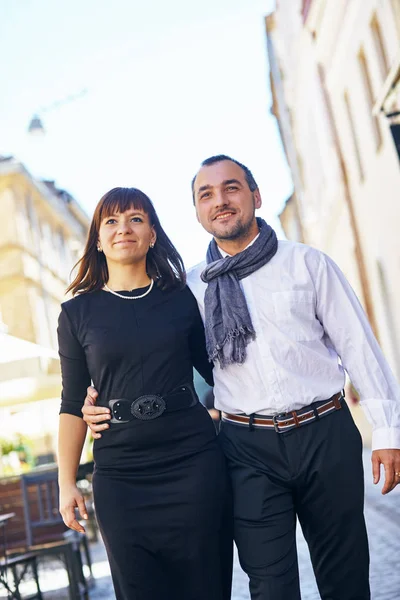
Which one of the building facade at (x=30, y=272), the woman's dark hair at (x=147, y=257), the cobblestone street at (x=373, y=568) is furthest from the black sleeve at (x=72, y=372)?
the building facade at (x=30, y=272)

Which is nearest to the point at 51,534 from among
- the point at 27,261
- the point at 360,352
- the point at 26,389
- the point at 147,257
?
the point at 26,389

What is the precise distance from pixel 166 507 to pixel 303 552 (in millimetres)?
5165

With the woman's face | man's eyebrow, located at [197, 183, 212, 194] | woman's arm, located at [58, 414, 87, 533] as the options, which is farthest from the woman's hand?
man's eyebrow, located at [197, 183, 212, 194]

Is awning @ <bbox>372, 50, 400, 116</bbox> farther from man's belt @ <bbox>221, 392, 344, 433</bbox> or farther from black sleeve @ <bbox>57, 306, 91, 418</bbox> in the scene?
black sleeve @ <bbox>57, 306, 91, 418</bbox>

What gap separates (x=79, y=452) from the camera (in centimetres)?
390

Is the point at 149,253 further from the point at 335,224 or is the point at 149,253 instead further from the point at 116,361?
the point at 335,224

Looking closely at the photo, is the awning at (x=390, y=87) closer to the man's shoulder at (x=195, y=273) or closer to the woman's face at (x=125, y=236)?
the man's shoulder at (x=195, y=273)

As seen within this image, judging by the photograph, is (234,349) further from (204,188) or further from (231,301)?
(204,188)

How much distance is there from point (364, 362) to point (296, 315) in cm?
34

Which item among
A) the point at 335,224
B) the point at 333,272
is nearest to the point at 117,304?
the point at 333,272

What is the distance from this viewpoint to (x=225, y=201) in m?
4.11

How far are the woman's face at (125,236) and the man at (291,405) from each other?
31 centimetres

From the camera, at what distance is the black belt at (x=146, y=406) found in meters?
3.68

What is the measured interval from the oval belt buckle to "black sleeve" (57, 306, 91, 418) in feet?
1.01
